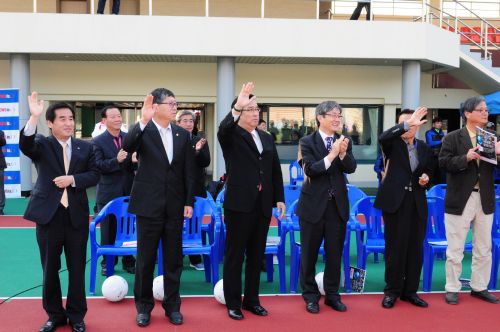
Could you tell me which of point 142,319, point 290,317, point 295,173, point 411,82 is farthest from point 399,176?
point 411,82

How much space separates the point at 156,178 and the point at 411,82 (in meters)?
9.91

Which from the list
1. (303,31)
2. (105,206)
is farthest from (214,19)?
(105,206)

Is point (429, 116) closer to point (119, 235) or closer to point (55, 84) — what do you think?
point (55, 84)

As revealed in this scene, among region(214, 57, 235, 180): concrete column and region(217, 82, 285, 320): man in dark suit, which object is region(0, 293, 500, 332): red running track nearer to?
region(217, 82, 285, 320): man in dark suit

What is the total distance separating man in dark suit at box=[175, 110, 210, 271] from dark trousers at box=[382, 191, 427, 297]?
74.8 inches

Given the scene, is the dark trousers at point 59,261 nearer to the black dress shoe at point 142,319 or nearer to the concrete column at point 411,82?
the black dress shoe at point 142,319

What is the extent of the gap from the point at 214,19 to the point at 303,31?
2103 mm

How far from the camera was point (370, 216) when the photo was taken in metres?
6.05

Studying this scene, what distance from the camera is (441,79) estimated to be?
16469 millimetres

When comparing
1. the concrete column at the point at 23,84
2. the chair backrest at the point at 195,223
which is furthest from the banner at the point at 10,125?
the chair backrest at the point at 195,223

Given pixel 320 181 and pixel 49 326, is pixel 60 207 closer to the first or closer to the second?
pixel 49 326

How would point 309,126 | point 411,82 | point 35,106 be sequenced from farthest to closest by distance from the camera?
point 309,126
point 411,82
point 35,106

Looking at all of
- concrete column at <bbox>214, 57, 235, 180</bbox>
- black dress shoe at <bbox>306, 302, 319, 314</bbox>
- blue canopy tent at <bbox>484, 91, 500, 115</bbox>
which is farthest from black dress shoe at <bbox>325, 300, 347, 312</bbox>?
blue canopy tent at <bbox>484, 91, 500, 115</bbox>

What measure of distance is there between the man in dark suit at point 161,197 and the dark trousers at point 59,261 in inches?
18.2
